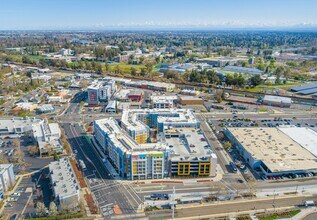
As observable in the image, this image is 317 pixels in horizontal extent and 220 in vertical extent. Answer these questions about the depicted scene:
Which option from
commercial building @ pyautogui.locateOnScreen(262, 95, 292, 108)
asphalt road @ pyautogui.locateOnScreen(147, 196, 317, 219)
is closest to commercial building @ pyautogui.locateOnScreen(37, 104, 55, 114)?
asphalt road @ pyautogui.locateOnScreen(147, 196, 317, 219)

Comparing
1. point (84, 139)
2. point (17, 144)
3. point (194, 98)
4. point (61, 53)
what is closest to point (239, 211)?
Answer: point (84, 139)

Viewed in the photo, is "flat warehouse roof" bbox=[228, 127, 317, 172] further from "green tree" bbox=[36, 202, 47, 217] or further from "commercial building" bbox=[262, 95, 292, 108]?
"green tree" bbox=[36, 202, 47, 217]

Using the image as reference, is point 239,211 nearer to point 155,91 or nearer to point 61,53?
point 155,91

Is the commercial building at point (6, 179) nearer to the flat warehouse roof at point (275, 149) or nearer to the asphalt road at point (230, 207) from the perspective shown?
the asphalt road at point (230, 207)

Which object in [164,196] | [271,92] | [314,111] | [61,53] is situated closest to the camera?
[164,196]

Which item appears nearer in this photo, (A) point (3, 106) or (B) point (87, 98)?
(A) point (3, 106)

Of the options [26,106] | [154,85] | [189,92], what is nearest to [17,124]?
[26,106]

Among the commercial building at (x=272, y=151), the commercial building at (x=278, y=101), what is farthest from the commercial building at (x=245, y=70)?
the commercial building at (x=272, y=151)

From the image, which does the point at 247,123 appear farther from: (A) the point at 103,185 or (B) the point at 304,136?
(A) the point at 103,185
